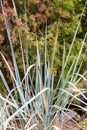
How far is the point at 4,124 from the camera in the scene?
155 centimetres

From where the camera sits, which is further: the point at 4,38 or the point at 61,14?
the point at 61,14

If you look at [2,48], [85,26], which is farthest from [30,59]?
[85,26]

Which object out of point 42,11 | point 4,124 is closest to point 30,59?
point 42,11

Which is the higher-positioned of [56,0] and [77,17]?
[56,0]

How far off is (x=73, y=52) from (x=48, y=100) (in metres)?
2.08

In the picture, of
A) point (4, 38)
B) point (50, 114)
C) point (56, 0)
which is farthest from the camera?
point (56, 0)

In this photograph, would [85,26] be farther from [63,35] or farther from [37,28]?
[37,28]

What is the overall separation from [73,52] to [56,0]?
0.71 m

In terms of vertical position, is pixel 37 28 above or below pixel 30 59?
above

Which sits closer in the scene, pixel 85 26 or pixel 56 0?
pixel 56 0

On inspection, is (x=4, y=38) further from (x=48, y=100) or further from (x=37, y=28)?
(x=48, y=100)

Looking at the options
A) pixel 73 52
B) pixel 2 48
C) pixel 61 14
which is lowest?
pixel 73 52

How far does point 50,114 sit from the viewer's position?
1990 mm

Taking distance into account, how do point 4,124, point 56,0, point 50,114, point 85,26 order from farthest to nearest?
point 85,26
point 56,0
point 50,114
point 4,124
